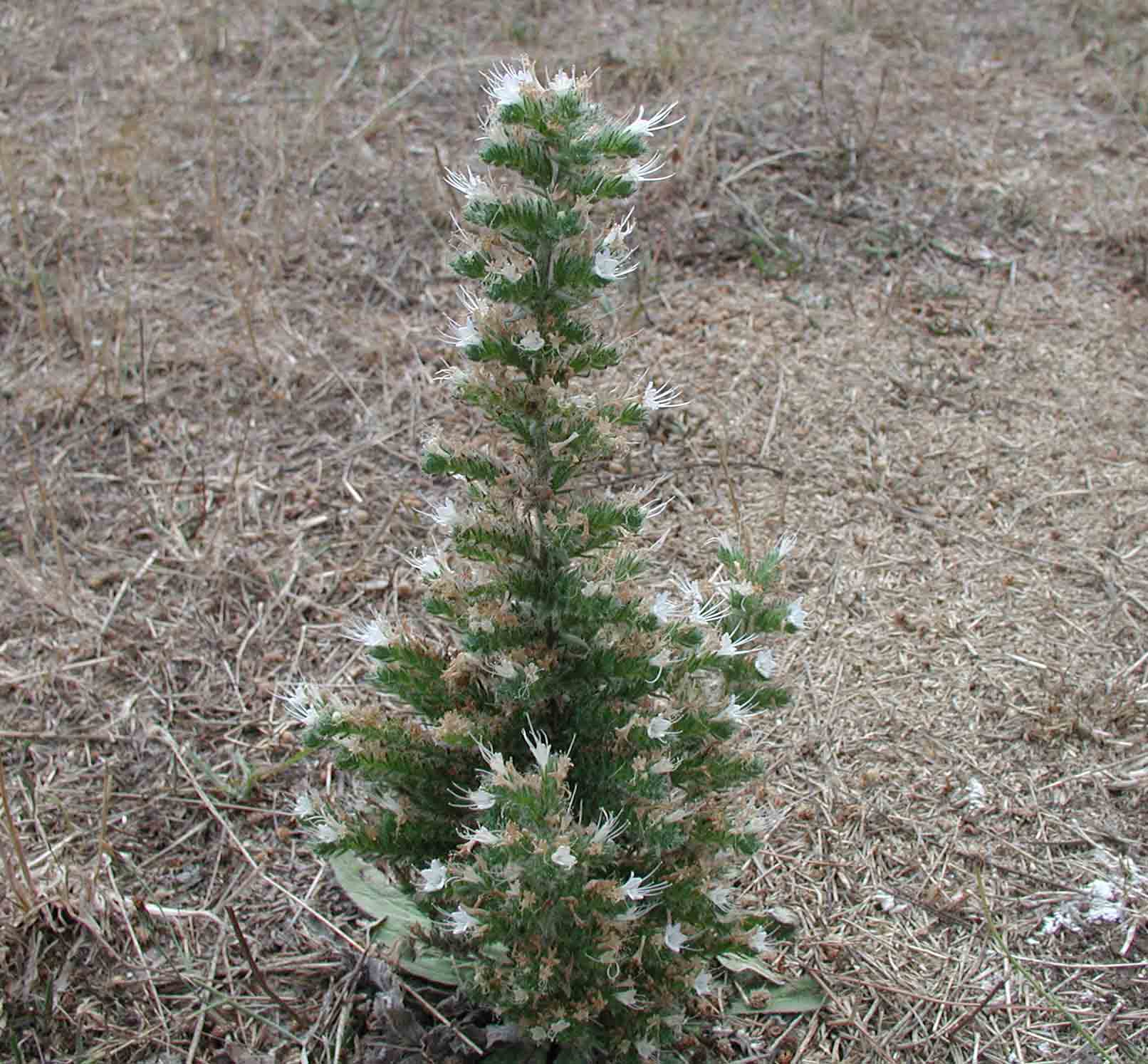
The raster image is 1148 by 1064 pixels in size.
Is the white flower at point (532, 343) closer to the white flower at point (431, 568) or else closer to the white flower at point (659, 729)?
the white flower at point (431, 568)

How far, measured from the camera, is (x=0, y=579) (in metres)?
3.53

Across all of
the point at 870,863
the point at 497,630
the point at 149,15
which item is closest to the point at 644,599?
the point at 497,630

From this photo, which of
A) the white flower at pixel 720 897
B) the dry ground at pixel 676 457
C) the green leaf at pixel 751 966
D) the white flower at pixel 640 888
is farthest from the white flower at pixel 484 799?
the green leaf at pixel 751 966

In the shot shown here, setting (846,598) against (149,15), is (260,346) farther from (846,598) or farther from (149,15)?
(149,15)

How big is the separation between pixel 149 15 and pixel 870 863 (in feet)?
17.1

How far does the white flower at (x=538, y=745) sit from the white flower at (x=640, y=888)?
0.24 metres

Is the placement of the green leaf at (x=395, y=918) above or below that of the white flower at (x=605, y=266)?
below

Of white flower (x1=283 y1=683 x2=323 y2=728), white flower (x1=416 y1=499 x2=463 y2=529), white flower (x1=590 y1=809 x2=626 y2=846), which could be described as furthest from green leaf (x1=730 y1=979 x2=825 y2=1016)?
white flower (x1=416 y1=499 x2=463 y2=529)

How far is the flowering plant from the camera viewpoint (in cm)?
197

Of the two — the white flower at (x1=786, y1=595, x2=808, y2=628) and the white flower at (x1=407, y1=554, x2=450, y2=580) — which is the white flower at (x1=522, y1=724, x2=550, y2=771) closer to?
the white flower at (x1=407, y1=554, x2=450, y2=580)

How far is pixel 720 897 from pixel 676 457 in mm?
1840

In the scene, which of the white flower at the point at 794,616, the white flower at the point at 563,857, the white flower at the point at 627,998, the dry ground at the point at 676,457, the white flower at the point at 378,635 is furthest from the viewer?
the dry ground at the point at 676,457

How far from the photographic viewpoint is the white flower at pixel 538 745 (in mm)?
2000

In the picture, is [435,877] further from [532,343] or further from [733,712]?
[532,343]
